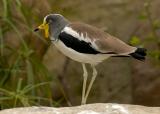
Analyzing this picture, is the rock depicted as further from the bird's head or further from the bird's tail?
the bird's head

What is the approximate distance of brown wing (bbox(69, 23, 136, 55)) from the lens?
307cm

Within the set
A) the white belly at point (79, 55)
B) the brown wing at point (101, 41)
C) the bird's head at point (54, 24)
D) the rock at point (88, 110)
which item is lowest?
the rock at point (88, 110)

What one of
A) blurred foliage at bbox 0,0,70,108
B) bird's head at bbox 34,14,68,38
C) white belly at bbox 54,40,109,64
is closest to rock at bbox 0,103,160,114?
white belly at bbox 54,40,109,64

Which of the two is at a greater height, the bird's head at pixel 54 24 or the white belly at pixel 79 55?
the bird's head at pixel 54 24

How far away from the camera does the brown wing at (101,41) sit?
3.07 meters

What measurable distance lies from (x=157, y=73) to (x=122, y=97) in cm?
37

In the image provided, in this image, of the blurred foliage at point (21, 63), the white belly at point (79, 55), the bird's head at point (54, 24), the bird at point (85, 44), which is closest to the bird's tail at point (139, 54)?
the bird at point (85, 44)

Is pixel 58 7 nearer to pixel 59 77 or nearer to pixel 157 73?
pixel 59 77

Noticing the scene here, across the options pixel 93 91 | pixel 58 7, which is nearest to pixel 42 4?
pixel 58 7

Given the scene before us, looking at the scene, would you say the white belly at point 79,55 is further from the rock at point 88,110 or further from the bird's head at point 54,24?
the rock at point 88,110

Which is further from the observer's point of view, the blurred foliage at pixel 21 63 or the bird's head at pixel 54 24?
the blurred foliage at pixel 21 63

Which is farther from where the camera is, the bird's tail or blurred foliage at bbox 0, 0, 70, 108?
blurred foliage at bbox 0, 0, 70, 108

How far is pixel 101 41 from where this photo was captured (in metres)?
3.09

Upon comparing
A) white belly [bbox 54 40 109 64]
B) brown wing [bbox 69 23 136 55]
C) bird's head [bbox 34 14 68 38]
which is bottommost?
white belly [bbox 54 40 109 64]
